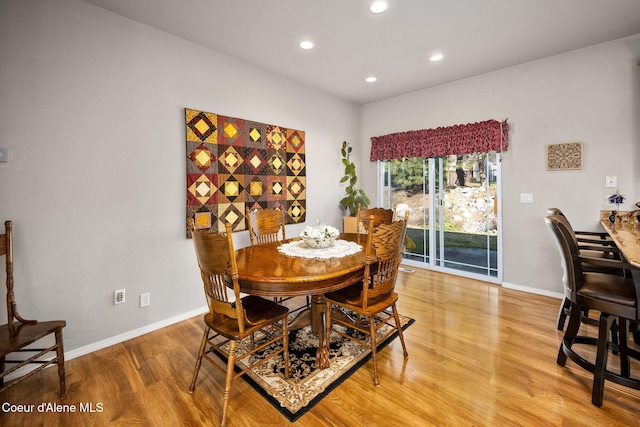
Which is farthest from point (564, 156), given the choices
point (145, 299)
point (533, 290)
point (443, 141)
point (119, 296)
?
point (119, 296)

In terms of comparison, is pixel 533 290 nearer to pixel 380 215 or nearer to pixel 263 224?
pixel 380 215

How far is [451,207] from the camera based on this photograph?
4.28 m

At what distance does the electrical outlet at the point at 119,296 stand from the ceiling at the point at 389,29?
234cm

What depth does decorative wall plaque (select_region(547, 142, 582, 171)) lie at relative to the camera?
319 cm

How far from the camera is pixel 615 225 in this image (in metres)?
2.85

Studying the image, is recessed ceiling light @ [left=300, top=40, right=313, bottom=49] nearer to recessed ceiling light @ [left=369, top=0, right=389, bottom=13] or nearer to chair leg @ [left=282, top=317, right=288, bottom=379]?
recessed ceiling light @ [left=369, top=0, right=389, bottom=13]

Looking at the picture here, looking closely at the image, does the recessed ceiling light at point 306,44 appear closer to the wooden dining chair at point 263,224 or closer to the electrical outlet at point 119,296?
the wooden dining chair at point 263,224

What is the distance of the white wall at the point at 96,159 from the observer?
2.04 m

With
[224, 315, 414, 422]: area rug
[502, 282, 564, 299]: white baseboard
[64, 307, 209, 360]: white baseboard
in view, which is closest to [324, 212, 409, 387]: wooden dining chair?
[224, 315, 414, 422]: area rug

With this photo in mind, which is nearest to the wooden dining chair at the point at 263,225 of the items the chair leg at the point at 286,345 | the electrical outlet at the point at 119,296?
the chair leg at the point at 286,345

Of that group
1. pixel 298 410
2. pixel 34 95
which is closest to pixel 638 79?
pixel 298 410

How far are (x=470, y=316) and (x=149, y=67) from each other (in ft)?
12.6

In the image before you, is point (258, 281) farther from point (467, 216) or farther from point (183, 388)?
point (467, 216)

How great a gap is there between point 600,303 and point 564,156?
2.23 m
